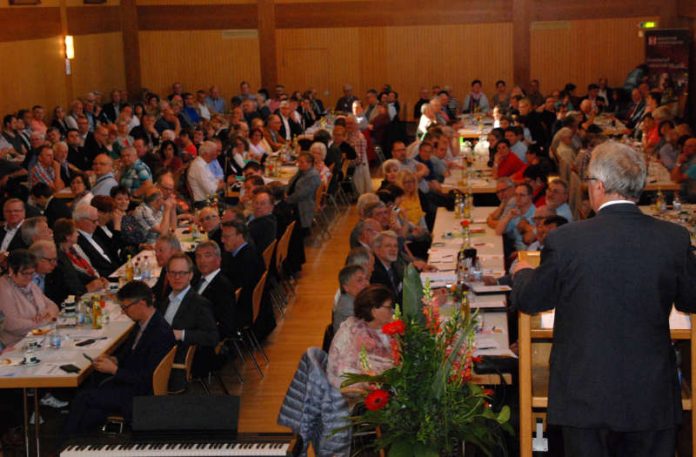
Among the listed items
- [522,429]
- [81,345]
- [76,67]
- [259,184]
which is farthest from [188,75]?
[522,429]

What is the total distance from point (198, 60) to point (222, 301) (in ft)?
54.3

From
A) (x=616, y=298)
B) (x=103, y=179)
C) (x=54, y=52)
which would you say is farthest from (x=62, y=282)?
(x=54, y=52)

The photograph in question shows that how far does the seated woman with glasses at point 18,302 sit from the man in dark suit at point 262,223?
2.68 metres

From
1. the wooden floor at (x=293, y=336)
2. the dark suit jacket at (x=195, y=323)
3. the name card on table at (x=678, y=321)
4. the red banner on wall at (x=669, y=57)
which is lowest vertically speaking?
the wooden floor at (x=293, y=336)

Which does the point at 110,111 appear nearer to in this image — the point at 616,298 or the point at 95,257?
the point at 95,257

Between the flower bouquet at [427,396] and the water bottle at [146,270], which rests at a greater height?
the flower bouquet at [427,396]

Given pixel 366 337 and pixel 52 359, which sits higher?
pixel 366 337

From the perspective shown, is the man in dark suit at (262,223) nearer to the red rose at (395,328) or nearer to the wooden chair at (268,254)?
the wooden chair at (268,254)

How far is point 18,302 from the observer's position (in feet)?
24.8

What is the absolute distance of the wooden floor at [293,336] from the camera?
7.75 metres

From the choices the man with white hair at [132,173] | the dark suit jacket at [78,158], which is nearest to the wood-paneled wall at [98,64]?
the dark suit jacket at [78,158]

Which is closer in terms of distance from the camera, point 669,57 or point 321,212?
point 321,212

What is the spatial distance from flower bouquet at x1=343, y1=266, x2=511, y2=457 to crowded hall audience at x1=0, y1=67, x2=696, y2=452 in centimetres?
175

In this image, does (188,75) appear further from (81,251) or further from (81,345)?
(81,345)
